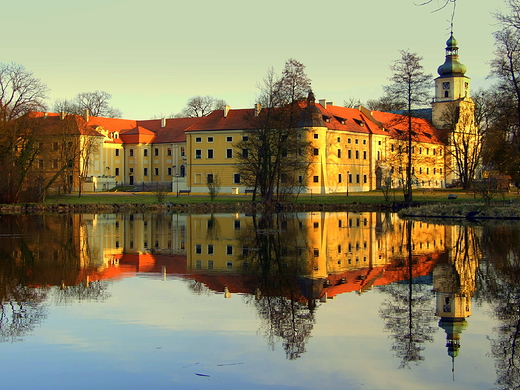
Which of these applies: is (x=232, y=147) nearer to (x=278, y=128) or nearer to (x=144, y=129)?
(x=144, y=129)

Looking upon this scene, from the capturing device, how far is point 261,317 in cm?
1027

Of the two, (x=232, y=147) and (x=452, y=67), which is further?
(x=452, y=67)

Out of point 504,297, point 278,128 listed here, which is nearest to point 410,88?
point 278,128

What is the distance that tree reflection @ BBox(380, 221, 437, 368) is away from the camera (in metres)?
8.48

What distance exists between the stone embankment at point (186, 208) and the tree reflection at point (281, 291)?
72.7 feet

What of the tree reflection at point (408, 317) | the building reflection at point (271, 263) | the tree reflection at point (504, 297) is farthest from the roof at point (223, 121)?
the tree reflection at point (408, 317)

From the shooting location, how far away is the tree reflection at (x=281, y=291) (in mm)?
9156

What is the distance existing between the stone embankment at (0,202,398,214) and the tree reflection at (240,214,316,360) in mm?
22173

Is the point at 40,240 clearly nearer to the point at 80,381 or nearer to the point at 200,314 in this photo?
the point at 200,314

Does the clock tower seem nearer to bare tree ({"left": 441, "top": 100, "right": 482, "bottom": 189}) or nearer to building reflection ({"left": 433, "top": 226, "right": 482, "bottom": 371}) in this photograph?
bare tree ({"left": 441, "top": 100, "right": 482, "bottom": 189})

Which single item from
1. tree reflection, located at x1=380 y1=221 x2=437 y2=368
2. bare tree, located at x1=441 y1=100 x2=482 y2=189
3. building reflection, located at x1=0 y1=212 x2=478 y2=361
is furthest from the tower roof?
tree reflection, located at x1=380 y1=221 x2=437 y2=368

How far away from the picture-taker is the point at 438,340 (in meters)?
8.92

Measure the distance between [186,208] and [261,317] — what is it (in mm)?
36778

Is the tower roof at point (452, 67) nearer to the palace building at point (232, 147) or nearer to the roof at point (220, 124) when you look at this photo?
the palace building at point (232, 147)
